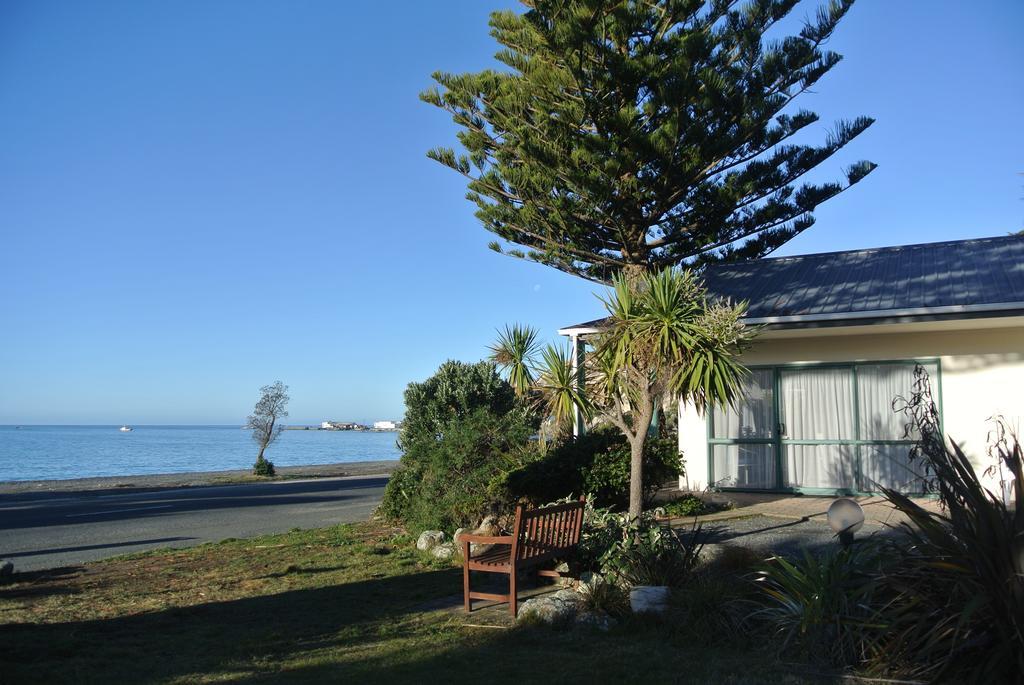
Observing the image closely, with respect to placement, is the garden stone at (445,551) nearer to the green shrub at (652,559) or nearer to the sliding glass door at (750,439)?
the green shrub at (652,559)

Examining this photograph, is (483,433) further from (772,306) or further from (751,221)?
(751,221)

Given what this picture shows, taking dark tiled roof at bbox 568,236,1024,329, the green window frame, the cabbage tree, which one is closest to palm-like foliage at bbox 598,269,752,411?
the cabbage tree

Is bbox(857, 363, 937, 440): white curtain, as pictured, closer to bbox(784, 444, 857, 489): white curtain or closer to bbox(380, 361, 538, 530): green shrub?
bbox(784, 444, 857, 489): white curtain

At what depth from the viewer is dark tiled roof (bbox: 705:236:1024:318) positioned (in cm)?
1068

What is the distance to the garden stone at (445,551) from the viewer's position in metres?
9.21

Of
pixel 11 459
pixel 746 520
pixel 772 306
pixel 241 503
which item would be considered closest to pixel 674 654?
pixel 746 520

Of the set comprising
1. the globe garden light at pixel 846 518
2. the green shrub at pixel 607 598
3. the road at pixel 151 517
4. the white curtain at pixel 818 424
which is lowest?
the road at pixel 151 517

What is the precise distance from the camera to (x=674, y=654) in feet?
17.1

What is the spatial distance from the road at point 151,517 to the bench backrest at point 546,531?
6.08 metres

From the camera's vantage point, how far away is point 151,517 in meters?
14.8

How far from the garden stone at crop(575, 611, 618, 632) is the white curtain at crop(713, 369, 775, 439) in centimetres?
685

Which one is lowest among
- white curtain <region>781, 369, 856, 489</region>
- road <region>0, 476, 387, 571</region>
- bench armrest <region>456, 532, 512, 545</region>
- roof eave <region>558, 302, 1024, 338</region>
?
road <region>0, 476, 387, 571</region>

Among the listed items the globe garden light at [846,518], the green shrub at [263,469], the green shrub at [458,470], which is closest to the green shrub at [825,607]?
the globe garden light at [846,518]

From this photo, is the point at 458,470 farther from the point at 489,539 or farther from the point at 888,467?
the point at 888,467
